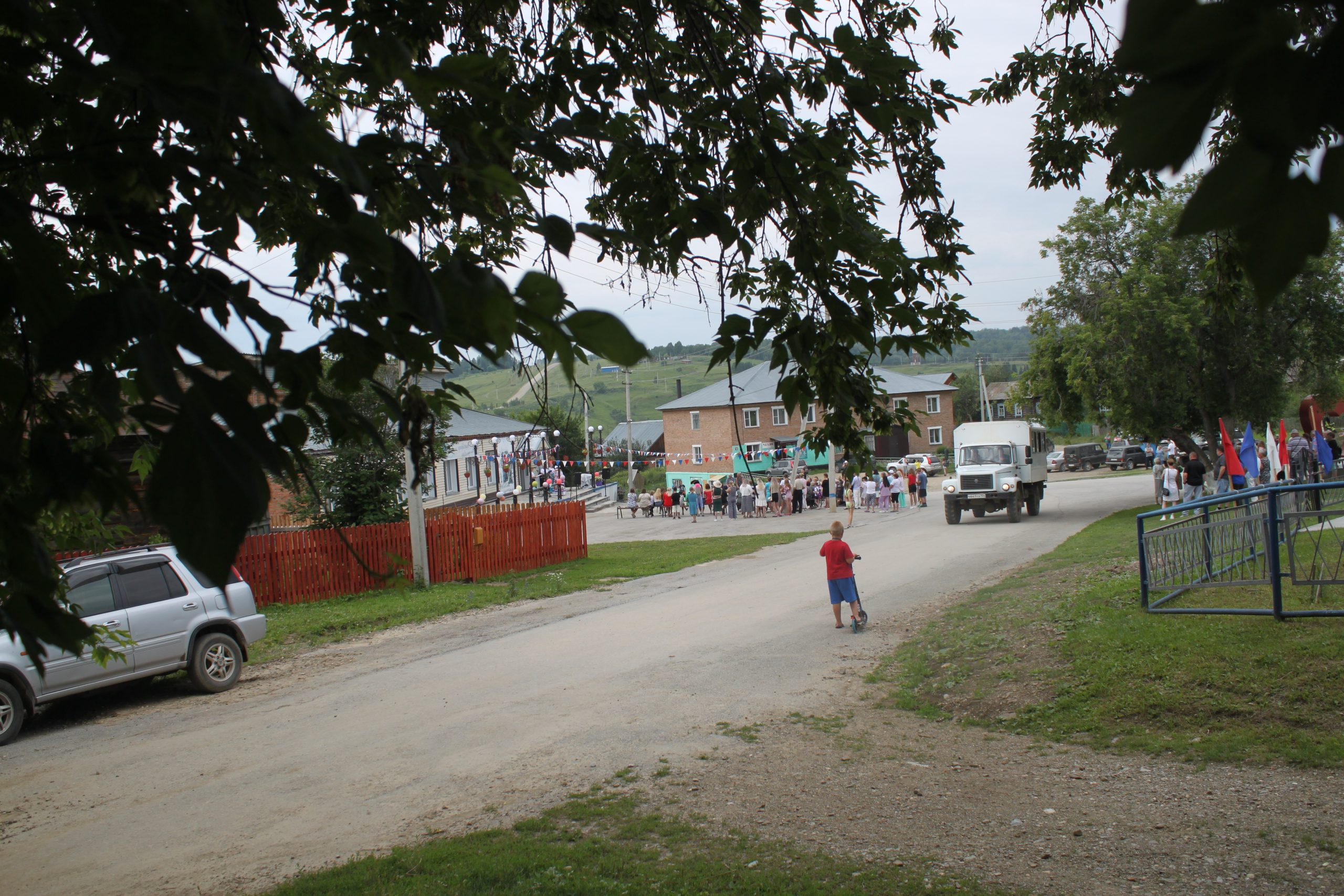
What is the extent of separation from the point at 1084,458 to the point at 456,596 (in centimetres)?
5468

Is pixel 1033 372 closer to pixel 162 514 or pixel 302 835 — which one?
pixel 302 835

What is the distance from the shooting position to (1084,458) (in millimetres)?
61688

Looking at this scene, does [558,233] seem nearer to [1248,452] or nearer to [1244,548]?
[1244,548]

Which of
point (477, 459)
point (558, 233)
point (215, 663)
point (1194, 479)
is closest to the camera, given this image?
point (558, 233)

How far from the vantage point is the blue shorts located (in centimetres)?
1181

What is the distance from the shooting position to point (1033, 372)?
30609 mm

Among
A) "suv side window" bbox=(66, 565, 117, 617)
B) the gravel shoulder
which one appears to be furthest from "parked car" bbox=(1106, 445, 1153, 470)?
"suv side window" bbox=(66, 565, 117, 617)

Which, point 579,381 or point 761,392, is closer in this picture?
point 579,381

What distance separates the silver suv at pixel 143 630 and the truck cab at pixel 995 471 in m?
20.7

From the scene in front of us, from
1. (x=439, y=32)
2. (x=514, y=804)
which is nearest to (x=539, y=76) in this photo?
(x=439, y=32)

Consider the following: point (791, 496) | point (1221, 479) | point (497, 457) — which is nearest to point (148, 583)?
point (497, 457)

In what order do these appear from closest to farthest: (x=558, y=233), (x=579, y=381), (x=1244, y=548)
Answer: (x=579, y=381), (x=558, y=233), (x=1244, y=548)

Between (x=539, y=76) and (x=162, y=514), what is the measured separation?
4.84 meters

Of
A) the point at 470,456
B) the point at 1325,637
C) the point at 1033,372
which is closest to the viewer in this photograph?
the point at 1325,637
